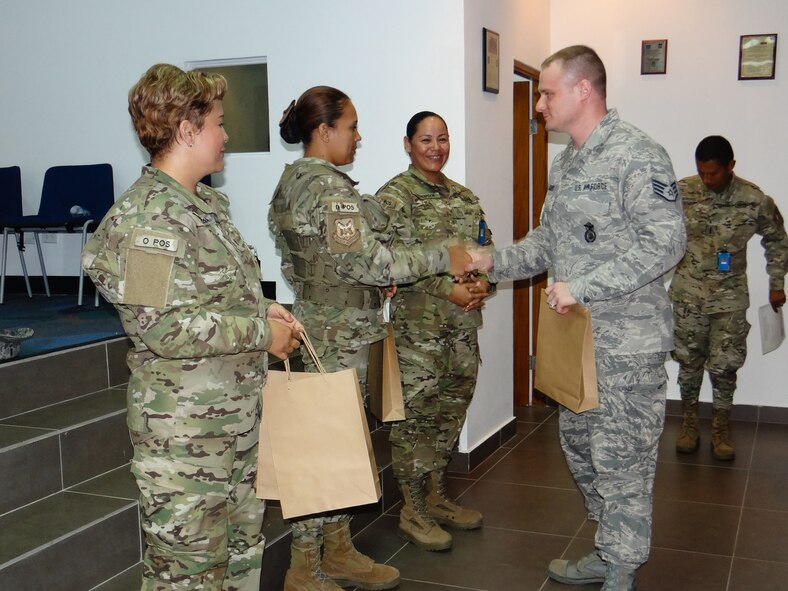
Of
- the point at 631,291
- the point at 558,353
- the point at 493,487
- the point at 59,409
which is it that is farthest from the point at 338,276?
the point at 493,487

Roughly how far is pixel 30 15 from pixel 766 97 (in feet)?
15.9

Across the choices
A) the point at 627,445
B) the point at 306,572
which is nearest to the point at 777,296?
the point at 627,445

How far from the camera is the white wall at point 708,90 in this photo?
515 cm

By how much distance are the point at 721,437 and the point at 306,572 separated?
2.83 m

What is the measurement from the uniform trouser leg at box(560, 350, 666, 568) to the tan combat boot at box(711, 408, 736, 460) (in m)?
2.11

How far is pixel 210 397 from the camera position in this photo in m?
1.93

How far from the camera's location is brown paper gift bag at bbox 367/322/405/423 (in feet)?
10.0

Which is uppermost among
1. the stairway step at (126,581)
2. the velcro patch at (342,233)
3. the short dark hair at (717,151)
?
the short dark hair at (717,151)

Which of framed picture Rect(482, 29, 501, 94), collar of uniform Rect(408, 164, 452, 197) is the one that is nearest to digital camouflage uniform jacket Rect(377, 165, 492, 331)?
collar of uniform Rect(408, 164, 452, 197)

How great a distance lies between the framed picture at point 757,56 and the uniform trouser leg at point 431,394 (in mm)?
3001

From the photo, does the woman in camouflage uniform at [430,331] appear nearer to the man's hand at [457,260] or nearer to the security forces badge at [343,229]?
the man's hand at [457,260]

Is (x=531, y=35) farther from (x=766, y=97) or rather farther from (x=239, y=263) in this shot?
(x=239, y=263)

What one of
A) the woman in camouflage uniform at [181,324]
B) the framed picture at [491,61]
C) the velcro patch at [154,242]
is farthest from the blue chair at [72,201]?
the velcro patch at [154,242]

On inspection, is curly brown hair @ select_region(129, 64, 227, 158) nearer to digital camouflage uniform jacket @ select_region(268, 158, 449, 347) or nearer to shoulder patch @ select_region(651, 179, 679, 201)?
digital camouflage uniform jacket @ select_region(268, 158, 449, 347)
